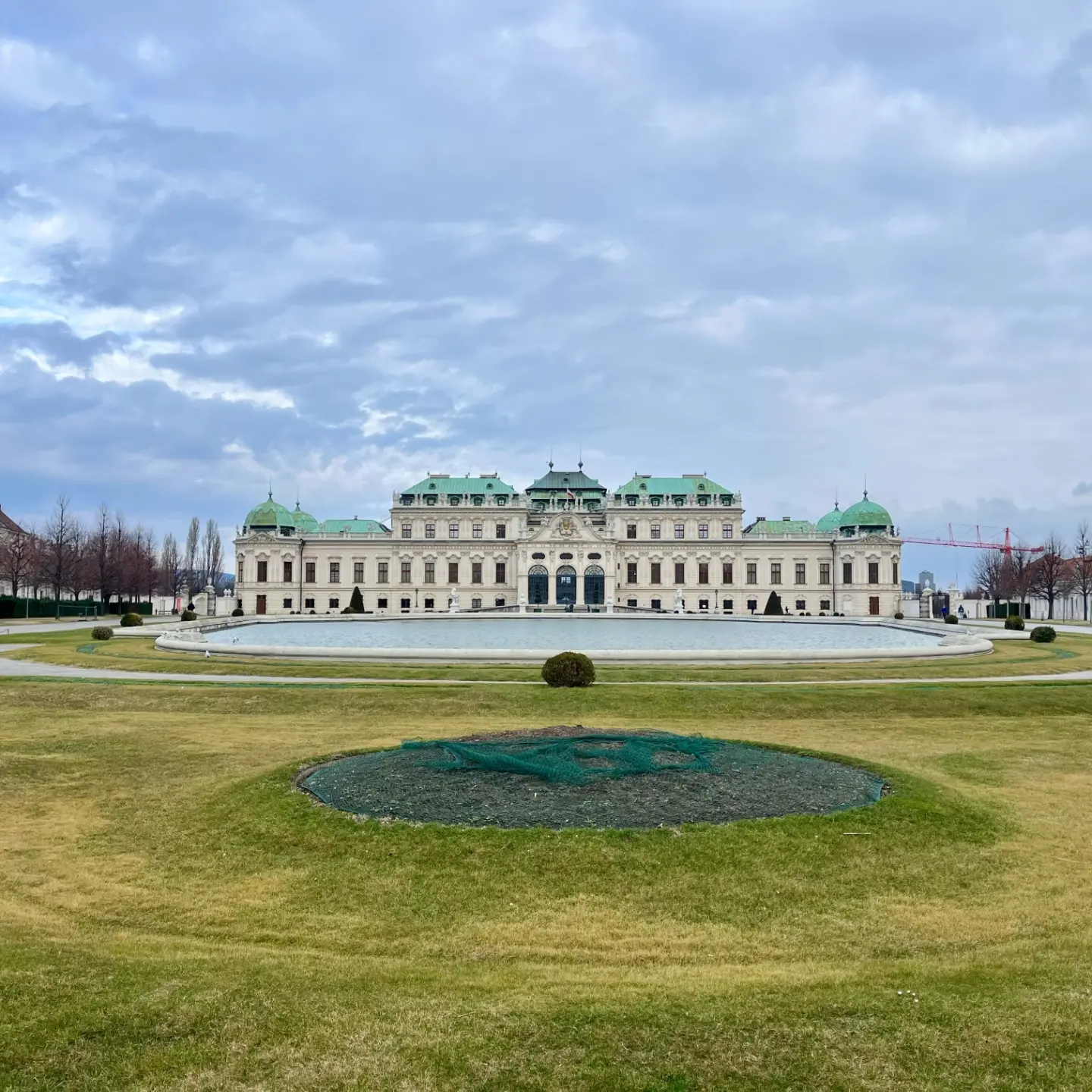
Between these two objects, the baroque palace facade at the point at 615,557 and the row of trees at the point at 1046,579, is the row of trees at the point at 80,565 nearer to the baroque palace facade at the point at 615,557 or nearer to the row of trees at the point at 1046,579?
the baroque palace facade at the point at 615,557

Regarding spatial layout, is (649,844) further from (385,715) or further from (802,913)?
(385,715)

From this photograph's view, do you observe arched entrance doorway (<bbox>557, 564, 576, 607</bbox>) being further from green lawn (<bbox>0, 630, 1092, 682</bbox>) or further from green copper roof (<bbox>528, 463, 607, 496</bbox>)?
green lawn (<bbox>0, 630, 1092, 682</bbox>)

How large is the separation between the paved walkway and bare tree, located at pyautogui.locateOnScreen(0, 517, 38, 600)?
5823 cm

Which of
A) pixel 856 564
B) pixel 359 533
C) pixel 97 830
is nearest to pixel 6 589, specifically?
pixel 359 533

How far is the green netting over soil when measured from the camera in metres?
11.7

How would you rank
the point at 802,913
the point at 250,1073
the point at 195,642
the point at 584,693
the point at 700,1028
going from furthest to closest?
the point at 195,642 < the point at 584,693 < the point at 802,913 < the point at 700,1028 < the point at 250,1073

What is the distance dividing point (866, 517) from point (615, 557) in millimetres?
30311

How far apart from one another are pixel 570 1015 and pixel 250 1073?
2.27 m

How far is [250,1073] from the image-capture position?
18.9 ft

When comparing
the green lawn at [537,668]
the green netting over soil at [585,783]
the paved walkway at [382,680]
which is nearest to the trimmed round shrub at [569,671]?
the paved walkway at [382,680]

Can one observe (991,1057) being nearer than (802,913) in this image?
Yes

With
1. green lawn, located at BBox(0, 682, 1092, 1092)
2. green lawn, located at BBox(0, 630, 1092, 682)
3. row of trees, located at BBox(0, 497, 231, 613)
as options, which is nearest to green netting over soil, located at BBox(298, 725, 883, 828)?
green lawn, located at BBox(0, 682, 1092, 1092)

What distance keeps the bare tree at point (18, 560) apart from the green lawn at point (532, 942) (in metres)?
77.7

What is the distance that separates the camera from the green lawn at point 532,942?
5945 millimetres
